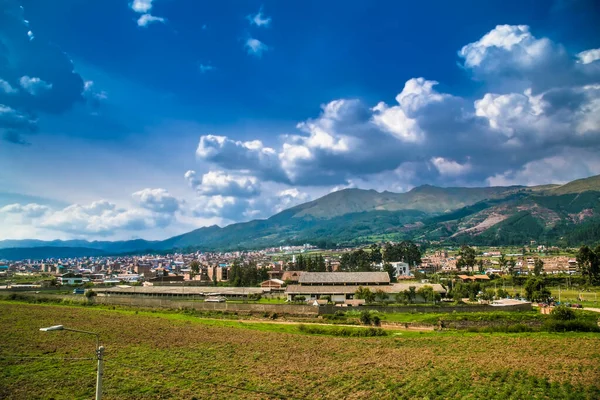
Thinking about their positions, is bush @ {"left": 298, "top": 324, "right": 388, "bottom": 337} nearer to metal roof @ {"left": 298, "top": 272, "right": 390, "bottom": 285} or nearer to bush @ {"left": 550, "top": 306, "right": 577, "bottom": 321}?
bush @ {"left": 550, "top": 306, "right": 577, "bottom": 321}

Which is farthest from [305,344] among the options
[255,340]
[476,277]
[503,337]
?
[476,277]

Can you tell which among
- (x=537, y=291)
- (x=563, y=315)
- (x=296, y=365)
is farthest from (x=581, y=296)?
(x=296, y=365)

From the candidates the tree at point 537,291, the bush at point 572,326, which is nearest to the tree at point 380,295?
the tree at point 537,291

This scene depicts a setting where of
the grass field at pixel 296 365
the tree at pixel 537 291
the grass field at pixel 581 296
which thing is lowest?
the grass field at pixel 581 296

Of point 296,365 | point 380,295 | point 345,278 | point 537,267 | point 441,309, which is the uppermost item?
point 296,365

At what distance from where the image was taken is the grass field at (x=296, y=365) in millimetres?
19281

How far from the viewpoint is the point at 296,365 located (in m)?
24.6

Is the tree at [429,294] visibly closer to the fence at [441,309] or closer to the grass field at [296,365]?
the fence at [441,309]

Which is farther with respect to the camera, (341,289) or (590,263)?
(590,263)

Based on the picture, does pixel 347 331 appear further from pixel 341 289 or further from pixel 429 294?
pixel 341 289

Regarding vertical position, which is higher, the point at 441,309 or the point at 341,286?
the point at 341,286

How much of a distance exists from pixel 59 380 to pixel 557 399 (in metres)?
22.8

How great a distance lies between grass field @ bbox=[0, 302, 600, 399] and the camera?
19.3 m

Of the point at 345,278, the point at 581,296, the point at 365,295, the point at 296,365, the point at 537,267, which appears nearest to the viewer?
the point at 296,365
